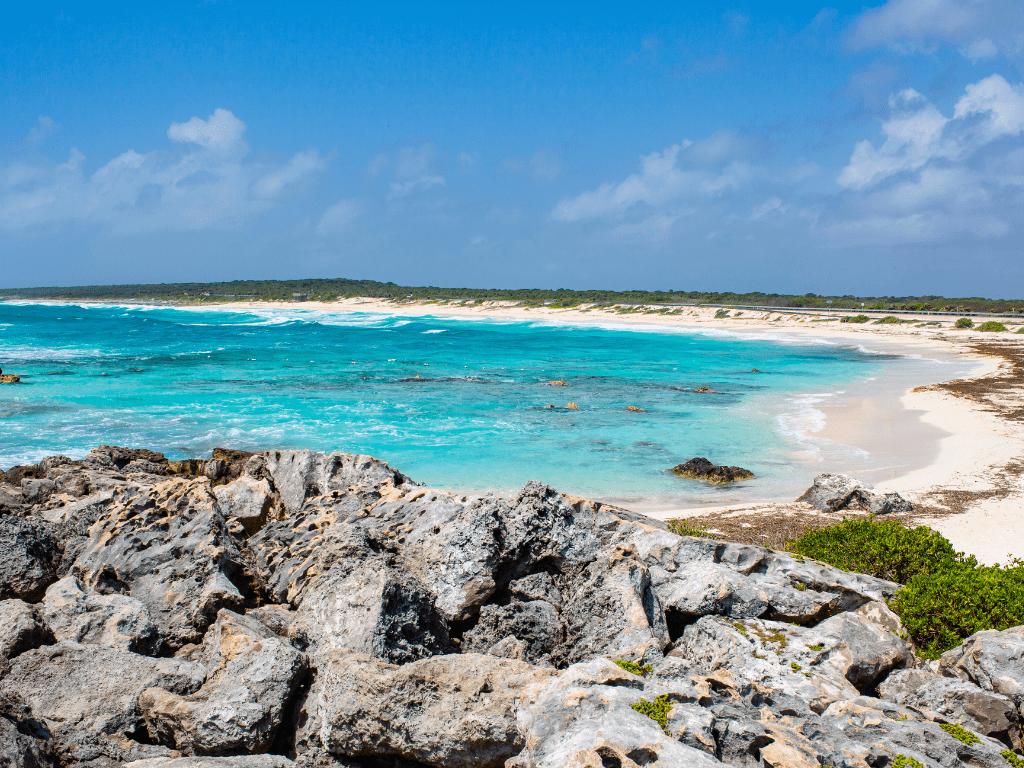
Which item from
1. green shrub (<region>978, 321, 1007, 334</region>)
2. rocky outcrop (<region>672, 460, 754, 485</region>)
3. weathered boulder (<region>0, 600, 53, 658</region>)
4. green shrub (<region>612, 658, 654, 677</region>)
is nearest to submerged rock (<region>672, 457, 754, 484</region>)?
rocky outcrop (<region>672, 460, 754, 485</region>)

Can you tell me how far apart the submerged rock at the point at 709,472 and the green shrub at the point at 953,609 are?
351 inches

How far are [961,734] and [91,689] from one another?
5.25 m

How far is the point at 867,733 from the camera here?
368 centimetres

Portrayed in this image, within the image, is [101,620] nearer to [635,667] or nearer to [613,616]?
[613,616]

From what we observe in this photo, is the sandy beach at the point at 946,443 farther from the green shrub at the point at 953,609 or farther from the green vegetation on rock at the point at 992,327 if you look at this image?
the green shrub at the point at 953,609

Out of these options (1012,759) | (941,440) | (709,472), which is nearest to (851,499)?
(709,472)

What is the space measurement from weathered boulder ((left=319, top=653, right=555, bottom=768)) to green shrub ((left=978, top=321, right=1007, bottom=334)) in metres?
64.1

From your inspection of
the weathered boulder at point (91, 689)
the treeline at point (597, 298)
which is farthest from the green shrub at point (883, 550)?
the treeline at point (597, 298)

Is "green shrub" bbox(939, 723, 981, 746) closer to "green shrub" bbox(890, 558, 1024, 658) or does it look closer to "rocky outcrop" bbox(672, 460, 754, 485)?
"green shrub" bbox(890, 558, 1024, 658)

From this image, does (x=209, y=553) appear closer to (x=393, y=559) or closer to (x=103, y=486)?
(x=393, y=559)

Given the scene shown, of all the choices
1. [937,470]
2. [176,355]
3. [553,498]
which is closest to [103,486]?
[553,498]

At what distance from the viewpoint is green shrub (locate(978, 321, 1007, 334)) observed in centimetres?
5519

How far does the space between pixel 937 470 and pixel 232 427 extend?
1940 cm

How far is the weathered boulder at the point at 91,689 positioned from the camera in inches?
165
